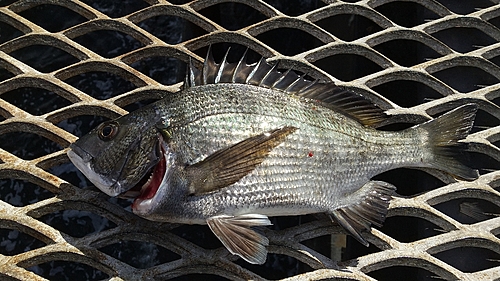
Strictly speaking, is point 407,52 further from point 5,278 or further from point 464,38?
point 5,278

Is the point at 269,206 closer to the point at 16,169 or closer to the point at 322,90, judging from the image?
the point at 322,90

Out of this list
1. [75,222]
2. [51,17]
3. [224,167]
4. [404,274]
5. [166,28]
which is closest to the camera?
[224,167]

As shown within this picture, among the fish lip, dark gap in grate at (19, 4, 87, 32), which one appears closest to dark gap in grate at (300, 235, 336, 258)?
the fish lip

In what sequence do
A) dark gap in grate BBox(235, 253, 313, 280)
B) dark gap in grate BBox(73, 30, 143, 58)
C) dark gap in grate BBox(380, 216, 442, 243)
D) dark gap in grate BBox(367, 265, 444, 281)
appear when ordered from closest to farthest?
dark gap in grate BBox(380, 216, 442, 243) → dark gap in grate BBox(367, 265, 444, 281) → dark gap in grate BBox(73, 30, 143, 58) → dark gap in grate BBox(235, 253, 313, 280)

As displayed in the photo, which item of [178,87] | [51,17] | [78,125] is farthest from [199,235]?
[51,17]

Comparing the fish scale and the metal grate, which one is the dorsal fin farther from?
the metal grate

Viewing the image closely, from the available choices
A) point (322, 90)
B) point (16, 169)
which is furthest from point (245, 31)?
point (16, 169)
